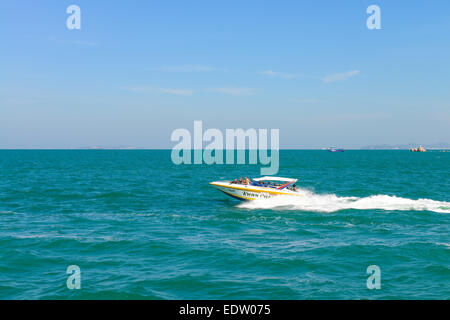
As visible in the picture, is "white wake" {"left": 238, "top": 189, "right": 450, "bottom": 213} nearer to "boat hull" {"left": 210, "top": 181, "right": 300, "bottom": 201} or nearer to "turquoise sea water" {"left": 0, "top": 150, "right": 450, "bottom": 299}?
"turquoise sea water" {"left": 0, "top": 150, "right": 450, "bottom": 299}

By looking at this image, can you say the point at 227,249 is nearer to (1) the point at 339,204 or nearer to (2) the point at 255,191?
(2) the point at 255,191

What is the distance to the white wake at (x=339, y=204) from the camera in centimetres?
3569

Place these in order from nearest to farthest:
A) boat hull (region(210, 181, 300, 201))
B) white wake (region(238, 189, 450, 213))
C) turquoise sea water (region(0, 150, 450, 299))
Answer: turquoise sea water (region(0, 150, 450, 299)), white wake (region(238, 189, 450, 213)), boat hull (region(210, 181, 300, 201))

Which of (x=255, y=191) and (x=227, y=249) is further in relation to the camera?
(x=255, y=191)

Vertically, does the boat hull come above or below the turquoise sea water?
above

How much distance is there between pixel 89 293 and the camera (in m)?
16.0

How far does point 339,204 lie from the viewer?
38.3m

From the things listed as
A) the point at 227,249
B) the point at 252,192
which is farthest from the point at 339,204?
the point at 227,249

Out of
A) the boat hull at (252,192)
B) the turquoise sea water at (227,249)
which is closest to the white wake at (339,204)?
the turquoise sea water at (227,249)

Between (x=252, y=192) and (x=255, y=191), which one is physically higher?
(x=255, y=191)

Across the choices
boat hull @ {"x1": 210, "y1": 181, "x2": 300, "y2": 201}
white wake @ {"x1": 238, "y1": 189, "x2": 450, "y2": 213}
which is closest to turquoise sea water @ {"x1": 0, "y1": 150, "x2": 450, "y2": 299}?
white wake @ {"x1": 238, "y1": 189, "x2": 450, "y2": 213}

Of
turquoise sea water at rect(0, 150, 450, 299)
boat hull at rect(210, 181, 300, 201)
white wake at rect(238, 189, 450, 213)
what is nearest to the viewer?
turquoise sea water at rect(0, 150, 450, 299)

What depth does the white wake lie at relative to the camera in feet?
117

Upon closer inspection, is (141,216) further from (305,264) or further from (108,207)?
(305,264)
